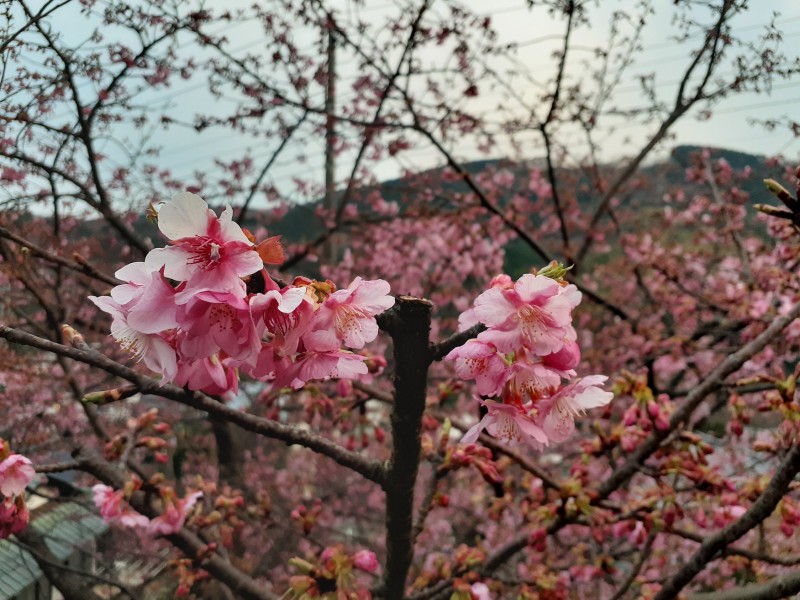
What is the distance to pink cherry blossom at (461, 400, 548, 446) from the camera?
120 cm

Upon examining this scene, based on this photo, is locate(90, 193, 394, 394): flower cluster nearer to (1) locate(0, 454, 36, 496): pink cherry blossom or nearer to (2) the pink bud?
(1) locate(0, 454, 36, 496): pink cherry blossom

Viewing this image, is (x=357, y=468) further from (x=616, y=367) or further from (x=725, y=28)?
(x=616, y=367)

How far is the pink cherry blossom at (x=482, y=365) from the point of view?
113cm

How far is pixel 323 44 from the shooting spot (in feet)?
16.5

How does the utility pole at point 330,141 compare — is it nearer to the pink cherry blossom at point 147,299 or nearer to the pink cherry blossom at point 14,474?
the pink cherry blossom at point 14,474

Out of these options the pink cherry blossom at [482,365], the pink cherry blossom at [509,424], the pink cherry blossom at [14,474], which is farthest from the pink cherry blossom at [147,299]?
the pink cherry blossom at [14,474]

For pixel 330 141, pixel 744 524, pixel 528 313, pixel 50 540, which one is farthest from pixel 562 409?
pixel 330 141

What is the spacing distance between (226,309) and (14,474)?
1119 mm

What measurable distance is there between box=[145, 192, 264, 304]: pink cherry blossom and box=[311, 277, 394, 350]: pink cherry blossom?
166 mm

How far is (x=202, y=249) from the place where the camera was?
1.01m

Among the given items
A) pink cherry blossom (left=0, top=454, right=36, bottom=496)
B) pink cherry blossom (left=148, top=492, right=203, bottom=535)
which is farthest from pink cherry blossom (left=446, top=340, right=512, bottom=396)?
pink cherry blossom (left=148, top=492, right=203, bottom=535)

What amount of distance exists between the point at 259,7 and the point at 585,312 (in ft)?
21.3

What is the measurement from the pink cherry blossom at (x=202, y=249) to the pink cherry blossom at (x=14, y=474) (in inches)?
40.5

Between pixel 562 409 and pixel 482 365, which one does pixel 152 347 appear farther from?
pixel 562 409
